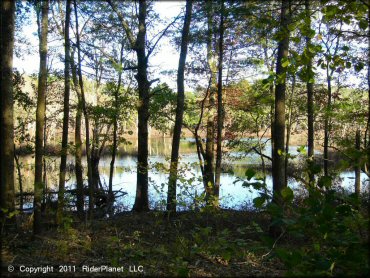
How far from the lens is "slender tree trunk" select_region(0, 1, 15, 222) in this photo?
6.08 m

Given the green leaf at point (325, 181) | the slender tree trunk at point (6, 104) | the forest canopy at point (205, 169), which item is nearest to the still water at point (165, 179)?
the forest canopy at point (205, 169)

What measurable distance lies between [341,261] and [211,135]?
13551mm

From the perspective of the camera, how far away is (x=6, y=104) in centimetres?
620

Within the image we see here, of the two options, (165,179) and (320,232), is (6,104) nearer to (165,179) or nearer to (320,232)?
(165,179)

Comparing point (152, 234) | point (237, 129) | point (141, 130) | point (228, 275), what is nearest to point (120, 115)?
point (141, 130)

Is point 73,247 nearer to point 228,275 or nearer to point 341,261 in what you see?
point 228,275

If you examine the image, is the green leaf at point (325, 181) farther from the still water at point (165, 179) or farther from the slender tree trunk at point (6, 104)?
the still water at point (165, 179)

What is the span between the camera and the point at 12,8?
6.10 metres

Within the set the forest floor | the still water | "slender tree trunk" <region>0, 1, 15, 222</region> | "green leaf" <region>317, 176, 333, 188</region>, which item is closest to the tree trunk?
the still water

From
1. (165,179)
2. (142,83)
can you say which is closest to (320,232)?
(165,179)

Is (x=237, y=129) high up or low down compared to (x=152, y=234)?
up

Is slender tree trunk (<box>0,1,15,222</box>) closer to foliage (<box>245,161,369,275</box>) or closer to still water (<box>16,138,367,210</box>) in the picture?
still water (<box>16,138,367,210</box>)

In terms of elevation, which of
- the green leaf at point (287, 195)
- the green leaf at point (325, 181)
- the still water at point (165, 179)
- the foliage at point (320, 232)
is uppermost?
the green leaf at point (325, 181)

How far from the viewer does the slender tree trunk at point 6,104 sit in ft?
19.9
